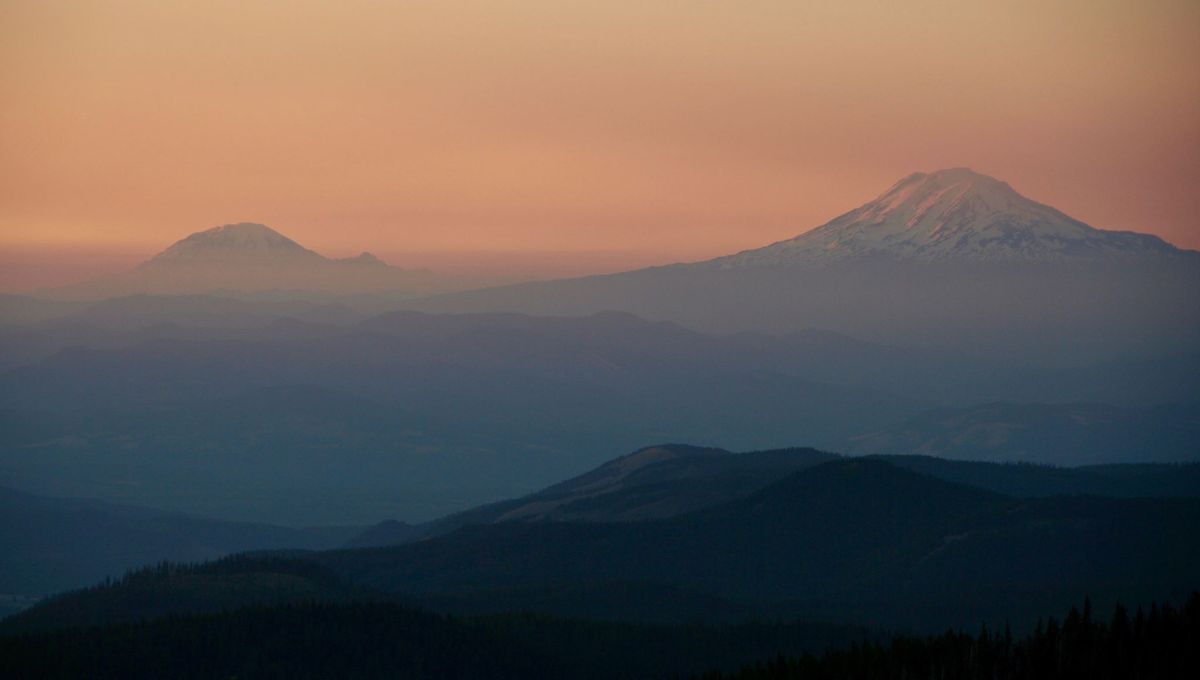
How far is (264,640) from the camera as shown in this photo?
5576 inches

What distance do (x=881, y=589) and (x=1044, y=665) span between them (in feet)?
317

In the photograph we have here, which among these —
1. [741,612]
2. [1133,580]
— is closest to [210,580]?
[741,612]

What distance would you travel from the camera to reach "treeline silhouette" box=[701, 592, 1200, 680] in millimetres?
100438

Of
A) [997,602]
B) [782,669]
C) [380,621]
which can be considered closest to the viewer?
[782,669]

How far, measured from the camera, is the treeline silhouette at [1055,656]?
100 meters

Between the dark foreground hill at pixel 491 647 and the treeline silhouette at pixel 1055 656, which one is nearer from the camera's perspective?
the treeline silhouette at pixel 1055 656

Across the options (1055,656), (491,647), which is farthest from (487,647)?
(1055,656)

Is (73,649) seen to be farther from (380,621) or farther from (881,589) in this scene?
(881,589)

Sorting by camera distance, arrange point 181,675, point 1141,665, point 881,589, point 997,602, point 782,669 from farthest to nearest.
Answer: point 881,589, point 997,602, point 181,675, point 782,669, point 1141,665

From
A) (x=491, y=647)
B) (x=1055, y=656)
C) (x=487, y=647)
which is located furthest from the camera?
(x=491, y=647)

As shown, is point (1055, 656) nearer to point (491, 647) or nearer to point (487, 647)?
point (491, 647)

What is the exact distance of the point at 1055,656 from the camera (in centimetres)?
10375

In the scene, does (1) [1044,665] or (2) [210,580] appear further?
(2) [210,580]

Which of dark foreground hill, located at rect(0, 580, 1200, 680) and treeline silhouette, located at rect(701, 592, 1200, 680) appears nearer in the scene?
treeline silhouette, located at rect(701, 592, 1200, 680)
